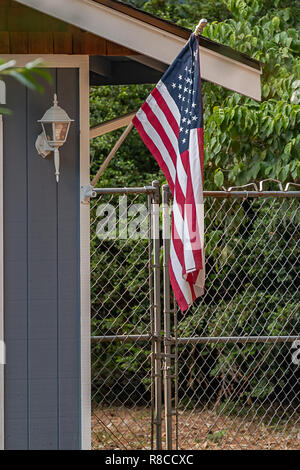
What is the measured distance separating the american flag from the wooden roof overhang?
0.16 meters

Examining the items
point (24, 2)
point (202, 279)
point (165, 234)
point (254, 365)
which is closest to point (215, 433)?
point (254, 365)

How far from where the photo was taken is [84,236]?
4.02 meters

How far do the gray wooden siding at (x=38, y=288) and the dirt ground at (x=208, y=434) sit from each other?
2.61m

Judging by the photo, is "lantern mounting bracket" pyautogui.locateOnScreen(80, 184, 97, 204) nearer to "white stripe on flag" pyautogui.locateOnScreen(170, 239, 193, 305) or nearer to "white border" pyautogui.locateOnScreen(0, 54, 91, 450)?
"white border" pyautogui.locateOnScreen(0, 54, 91, 450)

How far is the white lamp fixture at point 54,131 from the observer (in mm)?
3889

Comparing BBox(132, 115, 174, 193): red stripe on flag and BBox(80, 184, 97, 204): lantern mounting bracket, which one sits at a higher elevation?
BBox(132, 115, 174, 193): red stripe on flag

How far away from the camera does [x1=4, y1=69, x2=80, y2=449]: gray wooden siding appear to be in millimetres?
3980

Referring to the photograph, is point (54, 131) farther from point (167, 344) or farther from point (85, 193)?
point (167, 344)

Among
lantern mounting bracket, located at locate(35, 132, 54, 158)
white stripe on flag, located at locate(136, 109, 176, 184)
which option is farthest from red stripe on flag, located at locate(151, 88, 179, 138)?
lantern mounting bracket, located at locate(35, 132, 54, 158)

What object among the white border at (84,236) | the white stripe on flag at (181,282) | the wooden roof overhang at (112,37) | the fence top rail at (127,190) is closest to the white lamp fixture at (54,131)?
the white border at (84,236)

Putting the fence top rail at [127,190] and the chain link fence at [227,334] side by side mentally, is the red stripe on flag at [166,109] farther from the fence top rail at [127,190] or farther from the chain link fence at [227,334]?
the chain link fence at [227,334]

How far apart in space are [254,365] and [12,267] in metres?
3.97

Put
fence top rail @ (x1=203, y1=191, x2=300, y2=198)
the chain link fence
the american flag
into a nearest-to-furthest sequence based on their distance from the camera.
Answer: the american flag, fence top rail @ (x1=203, y1=191, x2=300, y2=198), the chain link fence

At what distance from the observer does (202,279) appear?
379 centimetres
